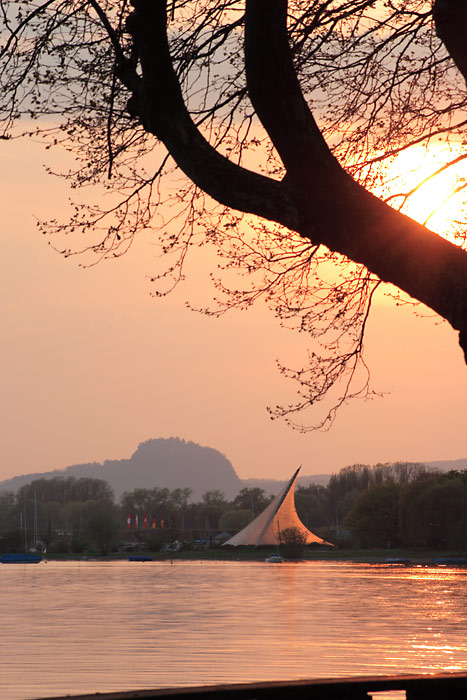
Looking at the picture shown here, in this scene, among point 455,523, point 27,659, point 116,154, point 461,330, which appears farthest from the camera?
point 455,523

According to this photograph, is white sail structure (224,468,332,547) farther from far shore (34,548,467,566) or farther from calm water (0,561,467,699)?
calm water (0,561,467,699)

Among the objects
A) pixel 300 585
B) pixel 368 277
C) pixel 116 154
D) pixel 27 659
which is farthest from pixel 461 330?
pixel 300 585

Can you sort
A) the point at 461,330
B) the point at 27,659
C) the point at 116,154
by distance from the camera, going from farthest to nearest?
the point at 27,659 → the point at 116,154 → the point at 461,330

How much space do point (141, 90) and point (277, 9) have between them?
0.96m

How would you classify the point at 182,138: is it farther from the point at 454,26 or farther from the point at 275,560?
the point at 275,560

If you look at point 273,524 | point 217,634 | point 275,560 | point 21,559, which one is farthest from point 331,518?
point 217,634

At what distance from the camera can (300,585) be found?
6994cm

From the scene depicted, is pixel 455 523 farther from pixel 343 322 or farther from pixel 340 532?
pixel 343 322

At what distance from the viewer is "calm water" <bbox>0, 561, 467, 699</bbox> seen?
24125mm

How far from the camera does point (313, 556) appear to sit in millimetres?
128750

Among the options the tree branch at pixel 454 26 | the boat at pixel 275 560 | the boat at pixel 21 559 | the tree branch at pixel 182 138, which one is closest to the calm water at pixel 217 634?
the tree branch at pixel 182 138

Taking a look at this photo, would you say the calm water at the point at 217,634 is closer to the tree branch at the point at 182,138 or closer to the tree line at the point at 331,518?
the tree branch at the point at 182,138

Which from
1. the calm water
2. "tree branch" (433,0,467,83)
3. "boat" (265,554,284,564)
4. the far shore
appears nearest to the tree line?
the far shore

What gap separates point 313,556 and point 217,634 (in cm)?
9578
